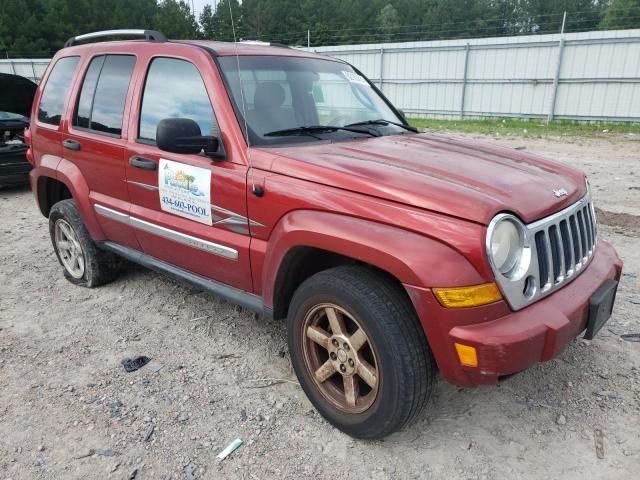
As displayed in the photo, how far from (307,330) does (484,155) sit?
56.2 inches

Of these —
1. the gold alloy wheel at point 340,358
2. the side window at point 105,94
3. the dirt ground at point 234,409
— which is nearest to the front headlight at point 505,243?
the gold alloy wheel at point 340,358

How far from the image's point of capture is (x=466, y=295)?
200 centimetres

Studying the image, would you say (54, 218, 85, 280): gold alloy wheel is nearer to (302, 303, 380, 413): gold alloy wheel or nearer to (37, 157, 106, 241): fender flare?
(37, 157, 106, 241): fender flare

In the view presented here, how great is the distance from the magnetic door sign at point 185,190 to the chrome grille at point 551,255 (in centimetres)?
169

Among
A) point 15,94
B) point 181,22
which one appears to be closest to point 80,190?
point 15,94

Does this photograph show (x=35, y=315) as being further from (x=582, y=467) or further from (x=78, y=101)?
(x=582, y=467)

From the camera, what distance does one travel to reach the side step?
114 inches

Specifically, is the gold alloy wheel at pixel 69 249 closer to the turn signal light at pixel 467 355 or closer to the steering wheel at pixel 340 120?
the steering wheel at pixel 340 120

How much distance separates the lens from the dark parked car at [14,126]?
7.30 metres

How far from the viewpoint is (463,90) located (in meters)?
17.2

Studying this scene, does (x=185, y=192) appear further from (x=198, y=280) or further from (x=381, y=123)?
(x=381, y=123)

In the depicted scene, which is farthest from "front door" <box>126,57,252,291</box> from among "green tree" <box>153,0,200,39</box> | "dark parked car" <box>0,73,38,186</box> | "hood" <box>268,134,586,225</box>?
"dark parked car" <box>0,73,38,186</box>

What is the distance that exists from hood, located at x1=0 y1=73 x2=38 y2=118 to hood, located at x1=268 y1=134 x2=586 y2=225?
273 inches

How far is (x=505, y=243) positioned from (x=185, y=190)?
1876 millimetres
